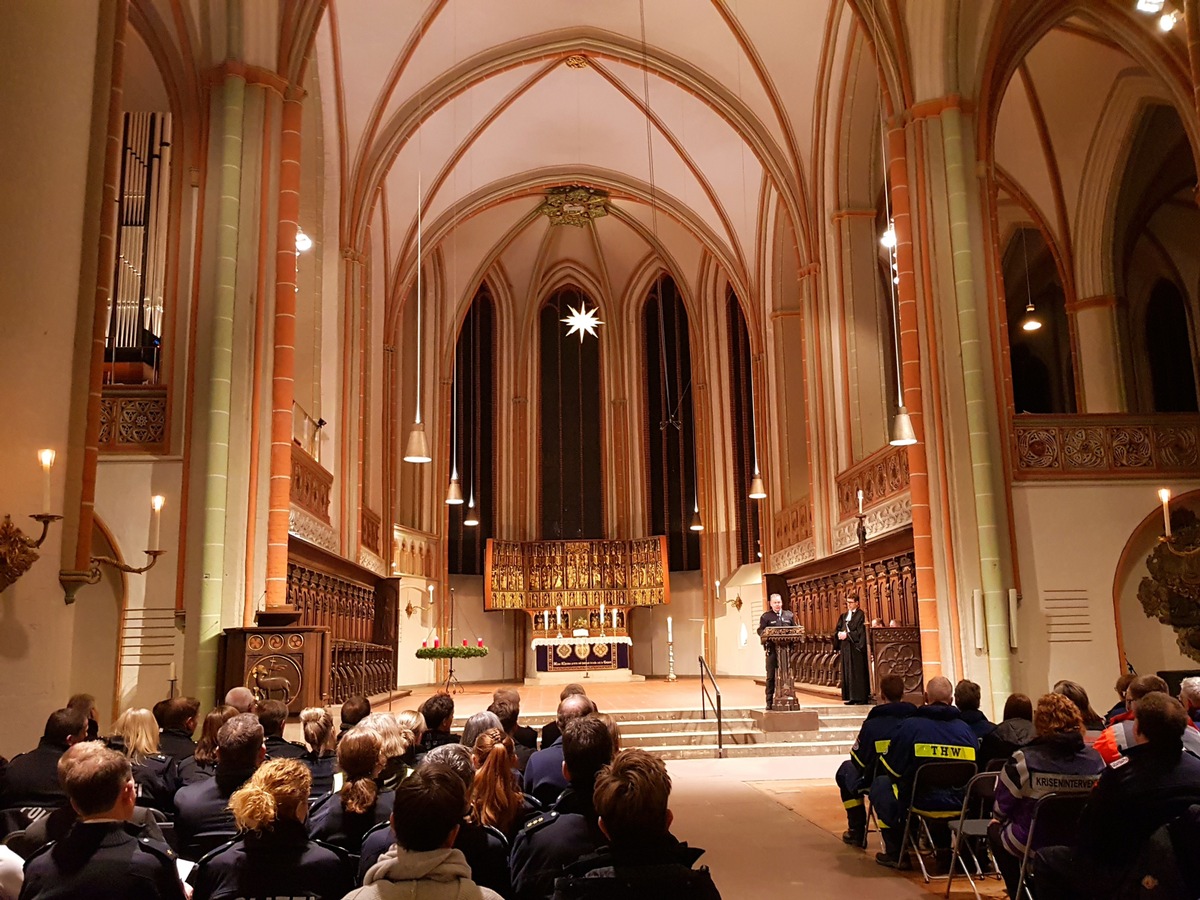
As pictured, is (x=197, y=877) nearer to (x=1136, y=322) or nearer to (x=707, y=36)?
(x=707, y=36)

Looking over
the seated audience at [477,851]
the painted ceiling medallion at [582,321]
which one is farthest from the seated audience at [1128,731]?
the painted ceiling medallion at [582,321]

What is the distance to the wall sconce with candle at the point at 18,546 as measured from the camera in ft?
19.5

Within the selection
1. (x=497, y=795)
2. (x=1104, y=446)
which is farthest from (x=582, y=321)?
(x=497, y=795)

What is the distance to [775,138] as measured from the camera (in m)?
16.5

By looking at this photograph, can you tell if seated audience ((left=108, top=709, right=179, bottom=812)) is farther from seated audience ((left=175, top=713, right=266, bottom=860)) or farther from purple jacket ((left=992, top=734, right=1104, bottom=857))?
purple jacket ((left=992, top=734, right=1104, bottom=857))

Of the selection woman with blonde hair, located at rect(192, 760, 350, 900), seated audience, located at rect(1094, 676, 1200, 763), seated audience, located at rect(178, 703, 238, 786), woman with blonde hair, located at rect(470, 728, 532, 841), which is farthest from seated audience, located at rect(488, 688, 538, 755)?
seated audience, located at rect(1094, 676, 1200, 763)

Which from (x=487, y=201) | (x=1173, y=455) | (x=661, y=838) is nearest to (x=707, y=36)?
(x=487, y=201)

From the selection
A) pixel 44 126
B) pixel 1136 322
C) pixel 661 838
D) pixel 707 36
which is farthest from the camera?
pixel 1136 322

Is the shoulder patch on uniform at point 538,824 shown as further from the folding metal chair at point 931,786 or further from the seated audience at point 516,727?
the folding metal chair at point 931,786

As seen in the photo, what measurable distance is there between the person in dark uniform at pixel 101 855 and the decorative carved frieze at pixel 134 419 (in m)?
8.16

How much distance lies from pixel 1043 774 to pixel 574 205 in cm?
1926

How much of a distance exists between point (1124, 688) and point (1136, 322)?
548 inches

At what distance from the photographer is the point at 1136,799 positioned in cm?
339

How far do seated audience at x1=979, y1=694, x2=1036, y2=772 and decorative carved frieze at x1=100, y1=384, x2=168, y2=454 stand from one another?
317 inches
